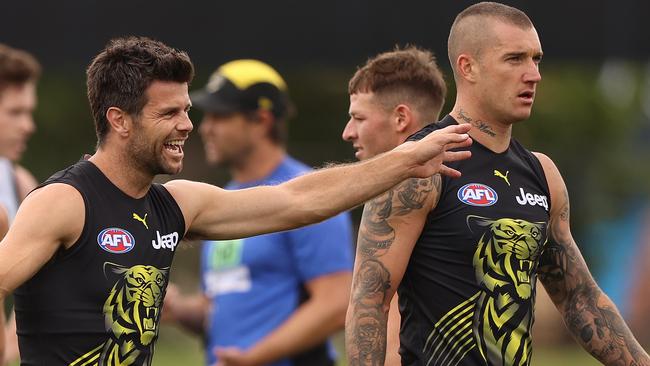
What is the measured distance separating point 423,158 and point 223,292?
3.09 meters

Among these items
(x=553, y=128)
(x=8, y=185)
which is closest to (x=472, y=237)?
(x=8, y=185)

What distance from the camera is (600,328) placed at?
5.69 m

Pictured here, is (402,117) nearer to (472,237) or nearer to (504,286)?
(472,237)

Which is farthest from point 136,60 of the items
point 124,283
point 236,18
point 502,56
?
point 236,18

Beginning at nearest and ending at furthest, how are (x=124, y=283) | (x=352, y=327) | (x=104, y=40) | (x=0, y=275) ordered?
(x=0, y=275)
(x=124, y=283)
(x=352, y=327)
(x=104, y=40)

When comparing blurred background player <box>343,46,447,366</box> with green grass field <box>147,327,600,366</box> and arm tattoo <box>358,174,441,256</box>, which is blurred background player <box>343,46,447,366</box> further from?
green grass field <box>147,327,600,366</box>

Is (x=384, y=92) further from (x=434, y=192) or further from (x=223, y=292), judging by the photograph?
(x=223, y=292)

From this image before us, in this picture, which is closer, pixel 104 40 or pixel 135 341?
pixel 135 341

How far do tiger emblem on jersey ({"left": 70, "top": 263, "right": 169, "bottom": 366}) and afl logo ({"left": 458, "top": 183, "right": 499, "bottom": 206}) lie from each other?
125 cm

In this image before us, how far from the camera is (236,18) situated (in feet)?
38.7

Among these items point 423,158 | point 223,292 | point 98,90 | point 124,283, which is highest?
point 98,90

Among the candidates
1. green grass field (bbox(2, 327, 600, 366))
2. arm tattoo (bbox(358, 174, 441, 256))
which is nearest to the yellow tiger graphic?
arm tattoo (bbox(358, 174, 441, 256))

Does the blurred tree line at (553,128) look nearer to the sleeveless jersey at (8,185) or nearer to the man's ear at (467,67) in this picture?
the sleeveless jersey at (8,185)

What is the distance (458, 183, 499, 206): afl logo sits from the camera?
17.2ft
